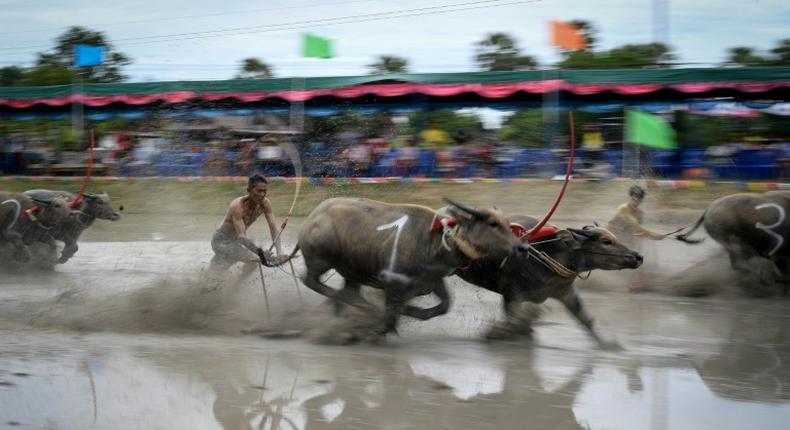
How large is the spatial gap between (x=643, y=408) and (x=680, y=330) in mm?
3114

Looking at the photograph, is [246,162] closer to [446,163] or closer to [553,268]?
[446,163]

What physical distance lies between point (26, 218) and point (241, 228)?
14.2 feet

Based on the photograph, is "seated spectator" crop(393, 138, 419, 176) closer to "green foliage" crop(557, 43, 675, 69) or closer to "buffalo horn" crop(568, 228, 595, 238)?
"green foliage" crop(557, 43, 675, 69)

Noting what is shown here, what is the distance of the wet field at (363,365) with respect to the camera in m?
5.66

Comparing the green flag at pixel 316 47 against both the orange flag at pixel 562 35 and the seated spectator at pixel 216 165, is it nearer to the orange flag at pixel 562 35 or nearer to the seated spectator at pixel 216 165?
the seated spectator at pixel 216 165

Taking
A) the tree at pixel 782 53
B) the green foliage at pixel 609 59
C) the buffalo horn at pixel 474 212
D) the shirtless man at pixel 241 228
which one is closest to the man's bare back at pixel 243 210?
the shirtless man at pixel 241 228

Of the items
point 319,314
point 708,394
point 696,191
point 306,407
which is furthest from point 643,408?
point 696,191

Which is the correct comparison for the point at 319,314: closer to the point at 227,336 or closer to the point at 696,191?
the point at 227,336

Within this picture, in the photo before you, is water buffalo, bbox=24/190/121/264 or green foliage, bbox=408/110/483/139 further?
green foliage, bbox=408/110/483/139

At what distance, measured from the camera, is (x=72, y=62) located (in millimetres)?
31906

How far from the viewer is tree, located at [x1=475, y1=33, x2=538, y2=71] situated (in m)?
27.7

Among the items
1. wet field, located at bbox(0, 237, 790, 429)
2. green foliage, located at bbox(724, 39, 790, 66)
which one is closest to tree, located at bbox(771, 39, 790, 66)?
green foliage, located at bbox(724, 39, 790, 66)

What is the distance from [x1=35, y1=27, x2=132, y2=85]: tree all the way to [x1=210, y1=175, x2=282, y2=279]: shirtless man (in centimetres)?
1963

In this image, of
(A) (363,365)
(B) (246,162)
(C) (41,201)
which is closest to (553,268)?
(A) (363,365)
